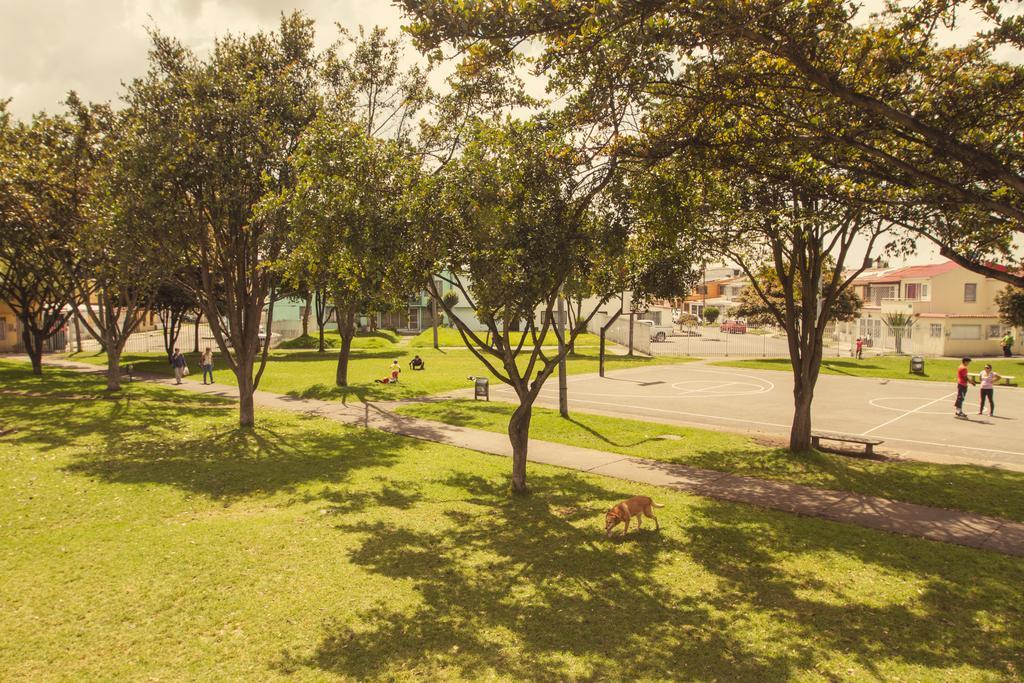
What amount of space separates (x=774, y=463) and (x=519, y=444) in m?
6.88

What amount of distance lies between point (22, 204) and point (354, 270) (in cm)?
1916

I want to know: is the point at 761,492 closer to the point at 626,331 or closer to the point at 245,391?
the point at 245,391

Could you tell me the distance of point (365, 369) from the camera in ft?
117

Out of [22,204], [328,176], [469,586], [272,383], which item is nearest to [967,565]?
[469,586]

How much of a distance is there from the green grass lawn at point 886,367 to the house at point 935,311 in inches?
215

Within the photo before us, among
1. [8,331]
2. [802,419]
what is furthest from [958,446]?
[8,331]

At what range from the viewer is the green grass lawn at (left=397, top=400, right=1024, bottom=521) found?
488 inches

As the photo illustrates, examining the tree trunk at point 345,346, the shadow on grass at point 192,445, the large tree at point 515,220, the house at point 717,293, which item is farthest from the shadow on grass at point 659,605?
the house at point 717,293

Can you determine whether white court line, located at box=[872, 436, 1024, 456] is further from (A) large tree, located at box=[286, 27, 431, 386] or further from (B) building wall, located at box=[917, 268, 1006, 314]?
(B) building wall, located at box=[917, 268, 1006, 314]

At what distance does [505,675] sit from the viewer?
20.3 ft

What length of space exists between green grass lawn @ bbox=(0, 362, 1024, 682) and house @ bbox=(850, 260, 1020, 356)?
4560 cm

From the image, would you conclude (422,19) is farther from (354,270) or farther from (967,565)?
(967,565)

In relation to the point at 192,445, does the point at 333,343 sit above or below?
above

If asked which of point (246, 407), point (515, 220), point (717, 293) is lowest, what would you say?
point (246, 407)
